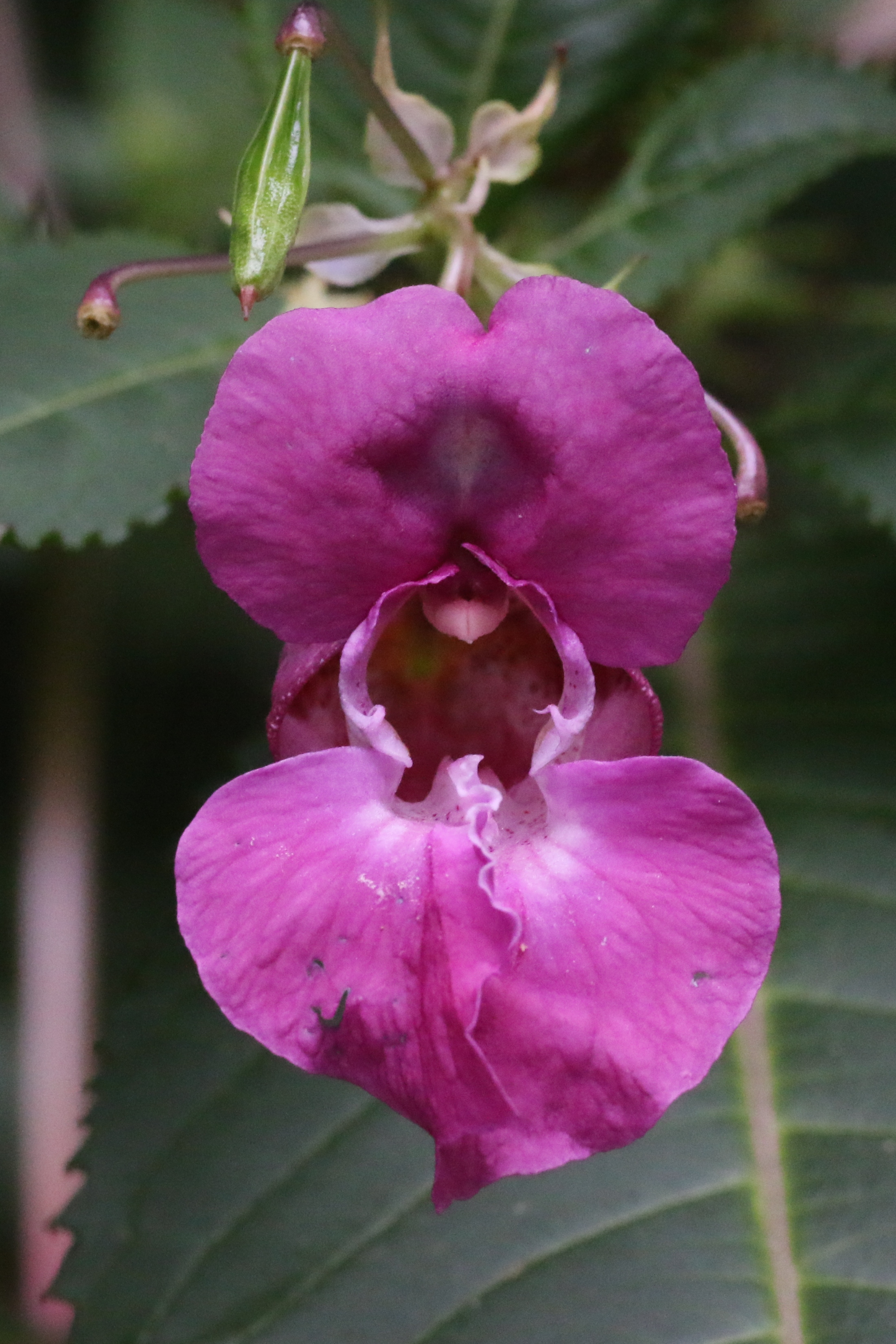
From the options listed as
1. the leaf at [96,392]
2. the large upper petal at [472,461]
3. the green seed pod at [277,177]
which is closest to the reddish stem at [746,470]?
the large upper petal at [472,461]

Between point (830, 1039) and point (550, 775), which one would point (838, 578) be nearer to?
point (830, 1039)

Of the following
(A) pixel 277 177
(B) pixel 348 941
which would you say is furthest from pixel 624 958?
(A) pixel 277 177

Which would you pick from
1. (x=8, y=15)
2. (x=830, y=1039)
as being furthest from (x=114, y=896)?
(x=8, y=15)

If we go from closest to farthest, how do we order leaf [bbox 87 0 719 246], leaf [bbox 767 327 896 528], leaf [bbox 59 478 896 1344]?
1. leaf [bbox 59 478 896 1344]
2. leaf [bbox 767 327 896 528]
3. leaf [bbox 87 0 719 246]

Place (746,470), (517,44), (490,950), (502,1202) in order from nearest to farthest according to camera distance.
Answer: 1. (490,950)
2. (746,470)
3. (502,1202)
4. (517,44)

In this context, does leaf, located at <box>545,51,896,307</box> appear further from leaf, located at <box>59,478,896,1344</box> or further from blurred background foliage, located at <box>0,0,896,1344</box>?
leaf, located at <box>59,478,896,1344</box>

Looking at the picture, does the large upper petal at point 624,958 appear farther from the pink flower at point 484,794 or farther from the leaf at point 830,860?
the leaf at point 830,860

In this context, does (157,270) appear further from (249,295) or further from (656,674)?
(656,674)

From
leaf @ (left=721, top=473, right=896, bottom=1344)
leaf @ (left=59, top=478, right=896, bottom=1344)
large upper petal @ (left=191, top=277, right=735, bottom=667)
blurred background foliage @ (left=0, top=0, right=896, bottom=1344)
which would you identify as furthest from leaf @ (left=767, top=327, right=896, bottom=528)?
large upper petal @ (left=191, top=277, right=735, bottom=667)

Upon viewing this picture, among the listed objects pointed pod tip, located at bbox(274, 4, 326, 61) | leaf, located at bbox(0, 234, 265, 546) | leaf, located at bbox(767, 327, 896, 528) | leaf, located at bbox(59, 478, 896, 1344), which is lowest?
leaf, located at bbox(59, 478, 896, 1344)
